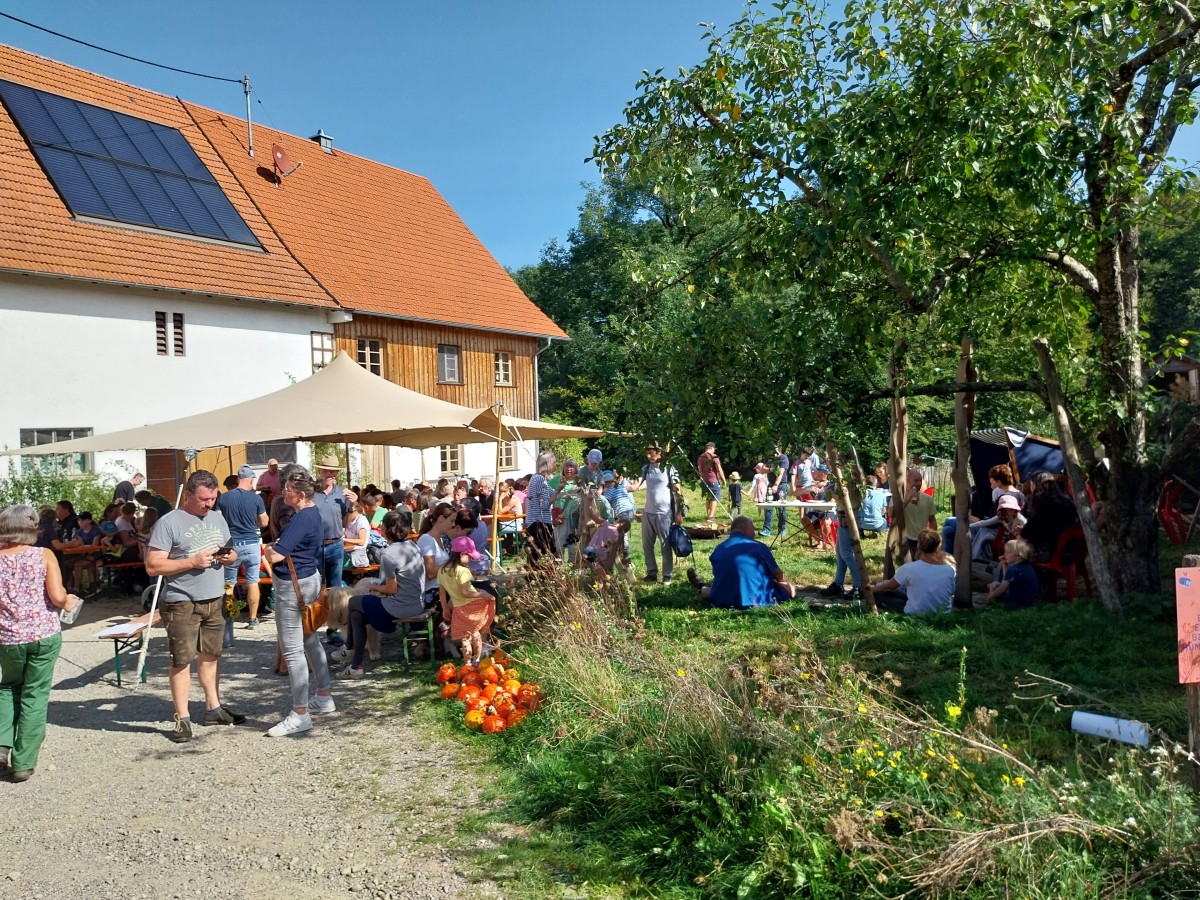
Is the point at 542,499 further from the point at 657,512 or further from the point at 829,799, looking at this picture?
the point at 829,799

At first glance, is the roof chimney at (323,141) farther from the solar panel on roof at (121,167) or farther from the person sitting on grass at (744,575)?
the person sitting on grass at (744,575)

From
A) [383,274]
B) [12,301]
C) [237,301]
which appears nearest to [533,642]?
[12,301]

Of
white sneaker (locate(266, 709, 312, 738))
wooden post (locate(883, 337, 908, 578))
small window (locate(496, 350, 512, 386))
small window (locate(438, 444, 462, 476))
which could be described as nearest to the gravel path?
white sneaker (locate(266, 709, 312, 738))

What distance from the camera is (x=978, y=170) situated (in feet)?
20.6

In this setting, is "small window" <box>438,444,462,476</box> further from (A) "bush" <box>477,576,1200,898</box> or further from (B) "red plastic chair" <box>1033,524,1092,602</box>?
(A) "bush" <box>477,576,1200,898</box>

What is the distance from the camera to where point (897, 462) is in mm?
9508

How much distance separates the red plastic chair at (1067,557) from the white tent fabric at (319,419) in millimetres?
5603

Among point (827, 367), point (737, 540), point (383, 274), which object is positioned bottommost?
point (737, 540)

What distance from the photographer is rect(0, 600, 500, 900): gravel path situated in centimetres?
419

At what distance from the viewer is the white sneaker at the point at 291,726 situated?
6.25 m

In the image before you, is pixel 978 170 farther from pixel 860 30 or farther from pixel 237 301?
pixel 237 301

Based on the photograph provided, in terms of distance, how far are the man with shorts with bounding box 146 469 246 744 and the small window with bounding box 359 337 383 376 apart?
16.8 meters

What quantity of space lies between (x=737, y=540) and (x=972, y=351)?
10.1 feet

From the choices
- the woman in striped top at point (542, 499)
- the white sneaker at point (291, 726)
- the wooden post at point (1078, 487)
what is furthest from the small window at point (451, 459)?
the wooden post at point (1078, 487)
